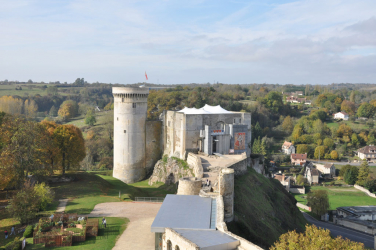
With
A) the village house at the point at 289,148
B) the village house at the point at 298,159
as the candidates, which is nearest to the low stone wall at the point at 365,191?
the village house at the point at 298,159

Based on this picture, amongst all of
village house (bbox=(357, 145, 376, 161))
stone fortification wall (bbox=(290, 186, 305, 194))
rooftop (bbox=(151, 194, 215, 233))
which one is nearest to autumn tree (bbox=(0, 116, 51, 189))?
rooftop (bbox=(151, 194, 215, 233))

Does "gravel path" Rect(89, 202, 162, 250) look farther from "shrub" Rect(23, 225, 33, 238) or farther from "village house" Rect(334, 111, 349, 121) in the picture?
"village house" Rect(334, 111, 349, 121)

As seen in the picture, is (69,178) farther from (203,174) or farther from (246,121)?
(246,121)

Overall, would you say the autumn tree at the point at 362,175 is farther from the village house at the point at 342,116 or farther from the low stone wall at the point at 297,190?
the village house at the point at 342,116

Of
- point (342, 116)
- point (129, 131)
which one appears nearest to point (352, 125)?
point (342, 116)

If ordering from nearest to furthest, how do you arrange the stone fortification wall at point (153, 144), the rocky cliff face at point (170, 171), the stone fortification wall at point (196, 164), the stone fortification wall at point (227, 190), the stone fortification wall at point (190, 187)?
the stone fortification wall at point (227, 190) → the stone fortification wall at point (190, 187) → the stone fortification wall at point (196, 164) → the rocky cliff face at point (170, 171) → the stone fortification wall at point (153, 144)

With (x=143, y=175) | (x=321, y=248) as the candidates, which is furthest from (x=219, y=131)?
(x=321, y=248)
